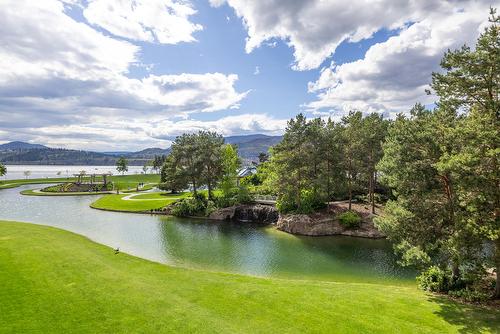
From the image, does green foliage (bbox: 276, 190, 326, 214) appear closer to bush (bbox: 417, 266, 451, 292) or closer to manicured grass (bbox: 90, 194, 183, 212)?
bush (bbox: 417, 266, 451, 292)

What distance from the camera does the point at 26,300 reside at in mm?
15094

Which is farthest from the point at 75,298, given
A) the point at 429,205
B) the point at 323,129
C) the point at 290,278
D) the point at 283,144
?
the point at 323,129

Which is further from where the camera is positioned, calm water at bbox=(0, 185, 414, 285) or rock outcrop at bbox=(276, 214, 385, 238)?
rock outcrop at bbox=(276, 214, 385, 238)

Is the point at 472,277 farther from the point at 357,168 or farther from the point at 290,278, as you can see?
the point at 357,168

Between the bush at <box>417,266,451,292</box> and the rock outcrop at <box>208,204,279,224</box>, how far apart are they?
26.7 meters

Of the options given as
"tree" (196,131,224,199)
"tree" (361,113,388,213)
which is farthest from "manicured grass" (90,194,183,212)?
"tree" (361,113,388,213)

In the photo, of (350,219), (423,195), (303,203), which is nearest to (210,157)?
(303,203)

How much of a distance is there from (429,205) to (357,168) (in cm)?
2514

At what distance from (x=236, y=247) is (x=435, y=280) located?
18.5 meters

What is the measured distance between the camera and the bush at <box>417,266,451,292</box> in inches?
758

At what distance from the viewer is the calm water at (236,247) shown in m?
25.4

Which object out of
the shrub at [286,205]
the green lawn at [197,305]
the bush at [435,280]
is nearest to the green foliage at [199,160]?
the shrub at [286,205]

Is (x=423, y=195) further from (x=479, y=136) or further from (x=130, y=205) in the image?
(x=130, y=205)

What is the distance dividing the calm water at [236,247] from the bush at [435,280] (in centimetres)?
257
